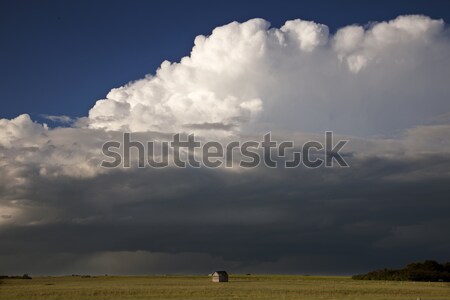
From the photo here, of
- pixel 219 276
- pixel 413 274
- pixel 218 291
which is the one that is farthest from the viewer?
pixel 413 274

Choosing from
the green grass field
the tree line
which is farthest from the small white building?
the tree line

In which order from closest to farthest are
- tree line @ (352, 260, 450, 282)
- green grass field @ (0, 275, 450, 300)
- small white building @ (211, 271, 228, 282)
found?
1. green grass field @ (0, 275, 450, 300)
2. small white building @ (211, 271, 228, 282)
3. tree line @ (352, 260, 450, 282)

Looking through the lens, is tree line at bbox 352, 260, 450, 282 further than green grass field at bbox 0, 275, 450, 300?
Yes

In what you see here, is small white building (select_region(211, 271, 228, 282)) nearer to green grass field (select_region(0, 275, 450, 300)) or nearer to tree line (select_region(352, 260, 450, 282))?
green grass field (select_region(0, 275, 450, 300))

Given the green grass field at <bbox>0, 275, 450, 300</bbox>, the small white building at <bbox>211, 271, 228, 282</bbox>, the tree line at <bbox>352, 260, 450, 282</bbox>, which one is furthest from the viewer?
the tree line at <bbox>352, 260, 450, 282</bbox>

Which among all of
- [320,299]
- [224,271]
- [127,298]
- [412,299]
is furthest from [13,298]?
[224,271]

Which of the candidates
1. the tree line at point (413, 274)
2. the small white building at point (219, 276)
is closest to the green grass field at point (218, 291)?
the small white building at point (219, 276)

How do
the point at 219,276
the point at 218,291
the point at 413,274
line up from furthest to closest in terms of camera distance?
the point at 413,274 → the point at 219,276 → the point at 218,291

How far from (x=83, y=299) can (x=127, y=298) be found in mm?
4600

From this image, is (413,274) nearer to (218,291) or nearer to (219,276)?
(219,276)

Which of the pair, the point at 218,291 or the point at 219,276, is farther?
the point at 219,276

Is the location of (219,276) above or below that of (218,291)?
above

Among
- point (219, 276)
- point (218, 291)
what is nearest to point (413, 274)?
point (219, 276)

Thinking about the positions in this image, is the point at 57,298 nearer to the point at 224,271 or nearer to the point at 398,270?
the point at 224,271
